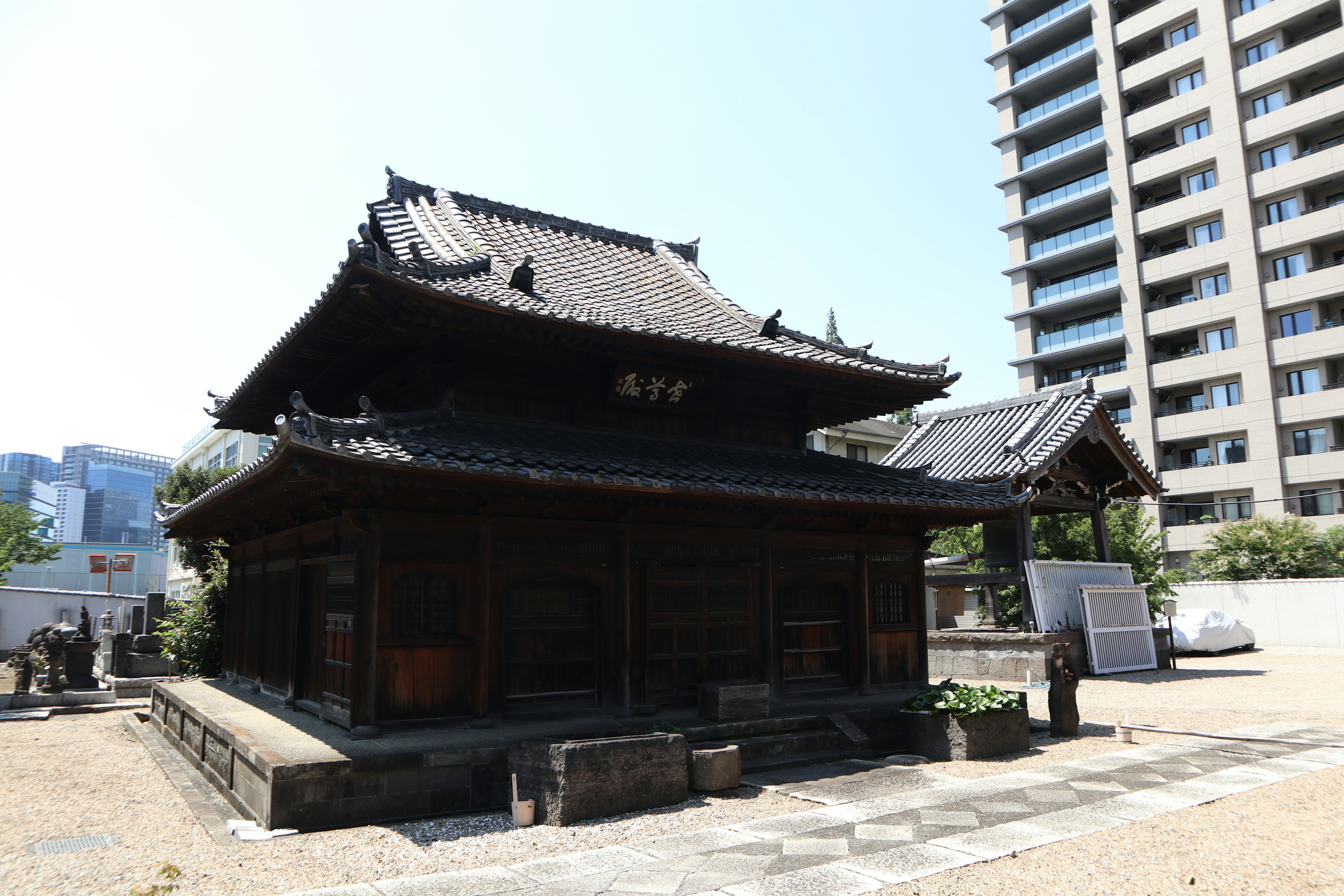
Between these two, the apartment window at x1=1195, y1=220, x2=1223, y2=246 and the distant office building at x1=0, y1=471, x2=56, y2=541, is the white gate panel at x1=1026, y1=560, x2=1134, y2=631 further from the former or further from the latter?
the distant office building at x1=0, y1=471, x2=56, y2=541

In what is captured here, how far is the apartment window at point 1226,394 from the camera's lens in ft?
150

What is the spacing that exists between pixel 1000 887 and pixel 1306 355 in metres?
46.6

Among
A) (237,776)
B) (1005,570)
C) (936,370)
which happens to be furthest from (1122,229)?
(237,776)

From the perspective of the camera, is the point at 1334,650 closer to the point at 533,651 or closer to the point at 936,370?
the point at 936,370

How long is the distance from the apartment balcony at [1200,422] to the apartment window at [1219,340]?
3090mm

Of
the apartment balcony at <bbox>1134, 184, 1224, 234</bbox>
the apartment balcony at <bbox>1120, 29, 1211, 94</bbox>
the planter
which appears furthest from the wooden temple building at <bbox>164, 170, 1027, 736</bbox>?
the apartment balcony at <bbox>1120, 29, 1211, 94</bbox>

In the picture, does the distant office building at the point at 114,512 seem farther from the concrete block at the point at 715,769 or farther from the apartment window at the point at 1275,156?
the concrete block at the point at 715,769

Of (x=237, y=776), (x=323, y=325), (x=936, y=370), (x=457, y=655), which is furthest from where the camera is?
(x=936, y=370)

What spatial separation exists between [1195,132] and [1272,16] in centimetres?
609

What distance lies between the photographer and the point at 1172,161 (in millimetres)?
48438

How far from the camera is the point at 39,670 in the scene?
23594mm

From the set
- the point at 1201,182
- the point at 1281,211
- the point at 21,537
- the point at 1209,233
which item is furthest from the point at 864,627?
the point at 21,537

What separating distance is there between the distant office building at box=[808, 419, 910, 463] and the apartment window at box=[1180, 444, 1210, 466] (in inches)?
596

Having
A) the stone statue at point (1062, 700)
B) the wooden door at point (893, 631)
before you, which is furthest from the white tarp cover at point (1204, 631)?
the wooden door at point (893, 631)
